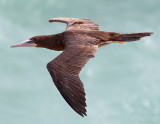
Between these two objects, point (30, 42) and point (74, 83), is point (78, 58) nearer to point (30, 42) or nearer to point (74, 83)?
point (74, 83)

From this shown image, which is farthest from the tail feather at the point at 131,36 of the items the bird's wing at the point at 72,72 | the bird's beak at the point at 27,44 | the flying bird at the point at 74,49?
the bird's beak at the point at 27,44

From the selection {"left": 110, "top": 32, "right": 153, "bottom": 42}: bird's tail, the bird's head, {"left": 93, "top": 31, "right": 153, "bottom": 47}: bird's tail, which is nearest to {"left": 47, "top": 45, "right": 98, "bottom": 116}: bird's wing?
{"left": 93, "top": 31, "right": 153, "bottom": 47}: bird's tail

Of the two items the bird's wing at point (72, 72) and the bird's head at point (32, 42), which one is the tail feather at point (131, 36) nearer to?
the bird's wing at point (72, 72)

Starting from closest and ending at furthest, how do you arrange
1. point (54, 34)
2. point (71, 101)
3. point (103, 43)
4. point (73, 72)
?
point (71, 101) → point (73, 72) → point (103, 43) → point (54, 34)

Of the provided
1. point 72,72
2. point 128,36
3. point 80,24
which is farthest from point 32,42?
point 72,72

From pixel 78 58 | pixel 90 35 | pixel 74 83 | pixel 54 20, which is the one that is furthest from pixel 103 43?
pixel 54 20

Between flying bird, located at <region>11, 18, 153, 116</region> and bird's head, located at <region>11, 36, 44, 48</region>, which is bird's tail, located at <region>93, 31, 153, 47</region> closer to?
flying bird, located at <region>11, 18, 153, 116</region>

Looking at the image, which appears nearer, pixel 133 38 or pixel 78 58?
pixel 78 58

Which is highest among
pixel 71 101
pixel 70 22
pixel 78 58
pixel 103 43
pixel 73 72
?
pixel 70 22
